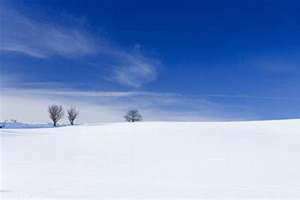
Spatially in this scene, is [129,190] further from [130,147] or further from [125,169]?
[130,147]

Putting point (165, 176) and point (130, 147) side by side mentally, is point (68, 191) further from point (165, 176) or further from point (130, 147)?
point (130, 147)

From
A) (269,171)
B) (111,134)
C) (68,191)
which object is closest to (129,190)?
(68,191)

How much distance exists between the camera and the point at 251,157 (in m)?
19.8

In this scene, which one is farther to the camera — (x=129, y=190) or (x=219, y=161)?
(x=219, y=161)

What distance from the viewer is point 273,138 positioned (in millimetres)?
27000

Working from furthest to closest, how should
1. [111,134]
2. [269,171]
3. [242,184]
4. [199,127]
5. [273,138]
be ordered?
[199,127] → [111,134] → [273,138] → [269,171] → [242,184]

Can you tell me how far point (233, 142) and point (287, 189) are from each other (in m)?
14.0

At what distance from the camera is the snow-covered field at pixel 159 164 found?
10.6 meters

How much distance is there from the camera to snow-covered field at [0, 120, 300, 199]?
10.6 m

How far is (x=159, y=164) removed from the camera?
57.0 feet

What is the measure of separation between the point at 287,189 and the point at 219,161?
7.07m

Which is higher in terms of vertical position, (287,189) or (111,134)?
(111,134)

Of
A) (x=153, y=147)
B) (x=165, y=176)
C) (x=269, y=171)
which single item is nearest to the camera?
(x=165, y=176)

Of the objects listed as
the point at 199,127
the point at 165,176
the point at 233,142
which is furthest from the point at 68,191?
the point at 199,127
